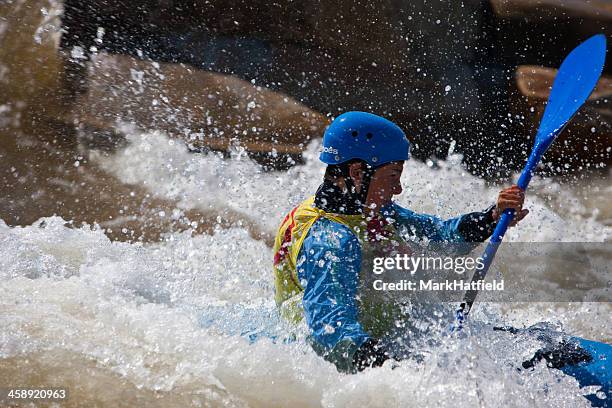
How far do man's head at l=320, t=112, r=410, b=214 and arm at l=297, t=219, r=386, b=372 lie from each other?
0.20 metres

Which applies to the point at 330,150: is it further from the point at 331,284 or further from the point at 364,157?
the point at 331,284

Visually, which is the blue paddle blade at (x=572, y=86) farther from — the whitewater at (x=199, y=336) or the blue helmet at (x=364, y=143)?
the whitewater at (x=199, y=336)

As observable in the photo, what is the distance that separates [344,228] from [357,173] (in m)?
0.24

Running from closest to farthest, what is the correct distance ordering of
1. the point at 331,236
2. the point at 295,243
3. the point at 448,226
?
the point at 331,236 → the point at 295,243 → the point at 448,226

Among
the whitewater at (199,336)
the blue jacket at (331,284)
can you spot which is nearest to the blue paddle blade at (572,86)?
the whitewater at (199,336)

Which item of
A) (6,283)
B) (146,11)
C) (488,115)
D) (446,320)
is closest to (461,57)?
(488,115)

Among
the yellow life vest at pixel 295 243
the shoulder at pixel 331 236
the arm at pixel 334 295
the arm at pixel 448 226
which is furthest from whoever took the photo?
the arm at pixel 448 226

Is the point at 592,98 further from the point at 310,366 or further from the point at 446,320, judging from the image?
the point at 310,366

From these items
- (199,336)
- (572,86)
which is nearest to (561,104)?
(572,86)

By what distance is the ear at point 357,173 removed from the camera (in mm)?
2568

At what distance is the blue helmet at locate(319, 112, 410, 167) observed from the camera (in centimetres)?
257

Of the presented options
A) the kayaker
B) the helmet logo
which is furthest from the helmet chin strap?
the helmet logo

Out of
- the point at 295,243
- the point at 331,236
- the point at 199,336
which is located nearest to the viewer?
the point at 331,236

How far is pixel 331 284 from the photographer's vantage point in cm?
228
